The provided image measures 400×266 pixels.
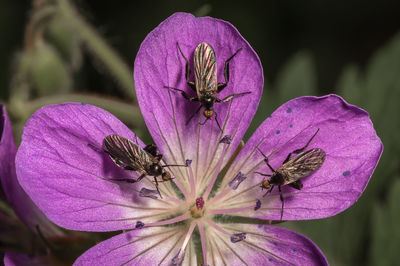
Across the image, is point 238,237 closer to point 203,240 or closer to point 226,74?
point 203,240

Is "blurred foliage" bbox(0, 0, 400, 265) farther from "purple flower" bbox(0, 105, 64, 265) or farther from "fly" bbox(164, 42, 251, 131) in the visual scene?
"fly" bbox(164, 42, 251, 131)

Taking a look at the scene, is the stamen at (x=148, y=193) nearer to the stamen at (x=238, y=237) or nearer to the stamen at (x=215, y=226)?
the stamen at (x=215, y=226)

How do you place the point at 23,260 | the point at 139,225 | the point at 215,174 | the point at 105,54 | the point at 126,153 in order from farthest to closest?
the point at 105,54 → the point at 215,174 → the point at 23,260 → the point at 139,225 → the point at 126,153

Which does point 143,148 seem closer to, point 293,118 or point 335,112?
point 293,118

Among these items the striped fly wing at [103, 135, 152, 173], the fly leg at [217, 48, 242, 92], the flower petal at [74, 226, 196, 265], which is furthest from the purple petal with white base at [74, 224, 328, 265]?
the fly leg at [217, 48, 242, 92]

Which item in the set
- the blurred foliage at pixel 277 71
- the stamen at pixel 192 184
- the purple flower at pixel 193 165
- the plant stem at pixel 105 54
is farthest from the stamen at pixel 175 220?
the plant stem at pixel 105 54

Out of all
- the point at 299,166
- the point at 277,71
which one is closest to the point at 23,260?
the point at 299,166
